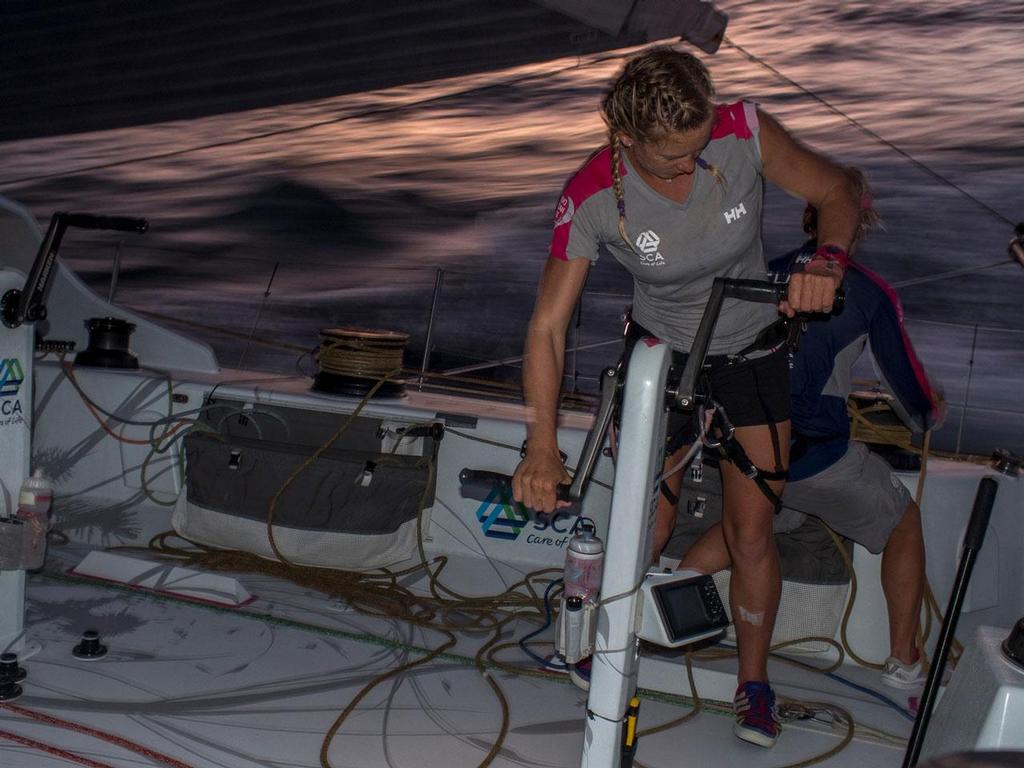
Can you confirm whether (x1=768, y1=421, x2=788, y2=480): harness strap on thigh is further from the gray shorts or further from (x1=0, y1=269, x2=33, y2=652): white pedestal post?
(x1=0, y1=269, x2=33, y2=652): white pedestal post

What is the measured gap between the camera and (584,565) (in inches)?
63.9

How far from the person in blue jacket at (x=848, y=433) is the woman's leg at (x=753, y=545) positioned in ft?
0.71

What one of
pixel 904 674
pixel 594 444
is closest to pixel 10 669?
pixel 594 444

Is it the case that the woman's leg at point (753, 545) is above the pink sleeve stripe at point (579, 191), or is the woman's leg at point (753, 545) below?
below

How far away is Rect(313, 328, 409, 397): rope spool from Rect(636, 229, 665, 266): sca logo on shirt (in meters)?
1.48

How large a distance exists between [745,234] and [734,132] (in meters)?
0.16

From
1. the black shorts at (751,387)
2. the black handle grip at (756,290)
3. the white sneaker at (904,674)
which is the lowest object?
the white sneaker at (904,674)

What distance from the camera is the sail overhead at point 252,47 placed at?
191 inches

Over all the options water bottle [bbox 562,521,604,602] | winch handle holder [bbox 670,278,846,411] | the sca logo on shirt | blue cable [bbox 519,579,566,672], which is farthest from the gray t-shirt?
blue cable [bbox 519,579,566,672]

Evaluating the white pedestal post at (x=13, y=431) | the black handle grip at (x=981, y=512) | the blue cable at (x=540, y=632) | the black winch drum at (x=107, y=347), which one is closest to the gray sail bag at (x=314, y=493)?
the blue cable at (x=540, y=632)

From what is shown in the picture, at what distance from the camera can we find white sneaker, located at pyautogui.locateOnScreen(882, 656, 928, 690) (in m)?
2.48

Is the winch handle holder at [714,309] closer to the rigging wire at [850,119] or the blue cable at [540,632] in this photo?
the blue cable at [540,632]

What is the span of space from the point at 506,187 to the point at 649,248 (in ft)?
11.5

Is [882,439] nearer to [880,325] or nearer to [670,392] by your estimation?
[880,325]
